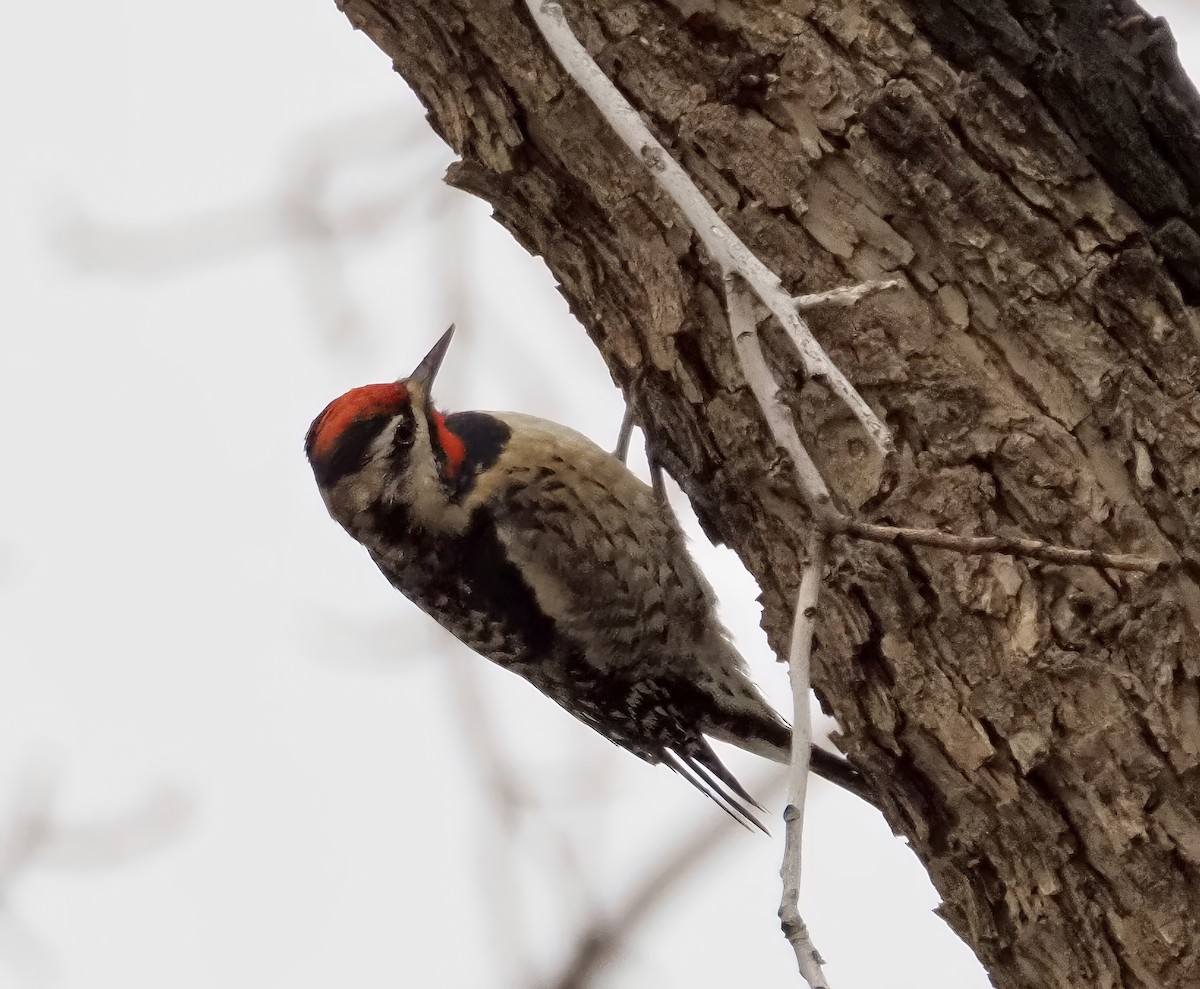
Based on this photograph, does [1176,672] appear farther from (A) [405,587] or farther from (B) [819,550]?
(A) [405,587]

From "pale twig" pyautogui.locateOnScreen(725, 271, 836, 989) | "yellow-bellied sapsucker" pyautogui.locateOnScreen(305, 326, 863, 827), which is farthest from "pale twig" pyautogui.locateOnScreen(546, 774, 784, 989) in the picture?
"pale twig" pyautogui.locateOnScreen(725, 271, 836, 989)

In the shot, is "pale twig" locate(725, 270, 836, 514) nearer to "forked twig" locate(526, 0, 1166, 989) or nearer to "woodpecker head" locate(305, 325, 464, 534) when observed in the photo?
"forked twig" locate(526, 0, 1166, 989)

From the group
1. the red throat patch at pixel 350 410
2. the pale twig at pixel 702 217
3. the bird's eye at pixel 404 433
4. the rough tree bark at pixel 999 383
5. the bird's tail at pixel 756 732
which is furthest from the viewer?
the bird's tail at pixel 756 732

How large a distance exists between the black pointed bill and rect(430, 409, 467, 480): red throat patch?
0.09 m

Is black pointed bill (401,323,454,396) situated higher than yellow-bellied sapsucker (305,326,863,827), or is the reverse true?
black pointed bill (401,323,454,396)

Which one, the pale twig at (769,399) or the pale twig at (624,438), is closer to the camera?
the pale twig at (769,399)

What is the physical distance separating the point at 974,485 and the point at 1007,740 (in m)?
0.46

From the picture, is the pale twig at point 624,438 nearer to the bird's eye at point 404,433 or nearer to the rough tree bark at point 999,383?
the bird's eye at point 404,433

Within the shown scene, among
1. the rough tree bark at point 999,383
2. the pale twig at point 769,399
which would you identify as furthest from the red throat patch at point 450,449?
the pale twig at point 769,399

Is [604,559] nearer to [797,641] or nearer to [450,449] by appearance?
[450,449]

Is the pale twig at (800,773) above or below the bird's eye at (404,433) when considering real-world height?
below

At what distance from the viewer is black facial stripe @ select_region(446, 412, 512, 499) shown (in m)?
4.21

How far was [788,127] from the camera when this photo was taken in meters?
2.42

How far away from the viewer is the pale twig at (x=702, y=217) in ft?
5.76
